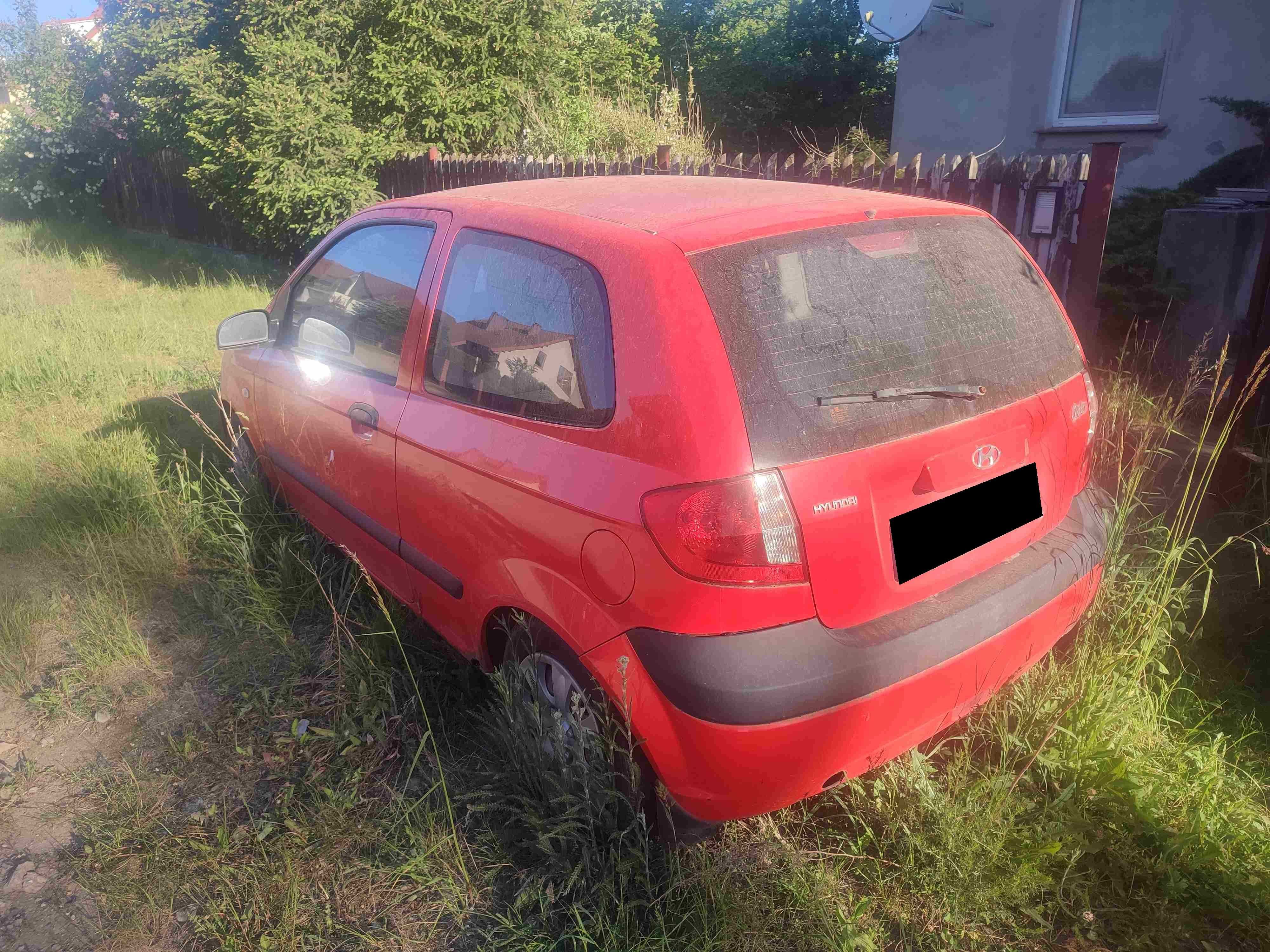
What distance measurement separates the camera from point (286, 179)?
9.01 meters

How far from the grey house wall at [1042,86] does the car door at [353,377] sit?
721 centimetres

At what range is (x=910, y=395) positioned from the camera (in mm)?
2062

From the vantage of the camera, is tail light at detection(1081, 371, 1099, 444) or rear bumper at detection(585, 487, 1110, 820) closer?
rear bumper at detection(585, 487, 1110, 820)

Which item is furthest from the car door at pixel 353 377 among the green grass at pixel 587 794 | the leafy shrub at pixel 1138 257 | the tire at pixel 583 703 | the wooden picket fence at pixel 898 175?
the leafy shrub at pixel 1138 257

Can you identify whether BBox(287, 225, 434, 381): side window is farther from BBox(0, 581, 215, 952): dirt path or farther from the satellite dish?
the satellite dish

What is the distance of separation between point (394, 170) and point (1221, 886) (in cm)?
975

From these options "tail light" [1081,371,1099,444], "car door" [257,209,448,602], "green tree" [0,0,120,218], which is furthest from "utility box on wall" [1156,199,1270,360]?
"green tree" [0,0,120,218]

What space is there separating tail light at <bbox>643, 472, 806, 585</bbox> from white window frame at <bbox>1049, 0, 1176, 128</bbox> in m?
9.27

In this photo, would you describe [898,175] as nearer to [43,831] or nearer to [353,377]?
[353,377]

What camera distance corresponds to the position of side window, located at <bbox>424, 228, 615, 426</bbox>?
84.4 inches

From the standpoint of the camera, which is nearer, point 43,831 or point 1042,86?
point 43,831

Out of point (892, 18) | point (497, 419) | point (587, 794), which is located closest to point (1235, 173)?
point (892, 18)

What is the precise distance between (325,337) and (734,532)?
7.26 feet

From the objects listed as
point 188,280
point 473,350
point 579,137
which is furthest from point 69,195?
point 473,350
